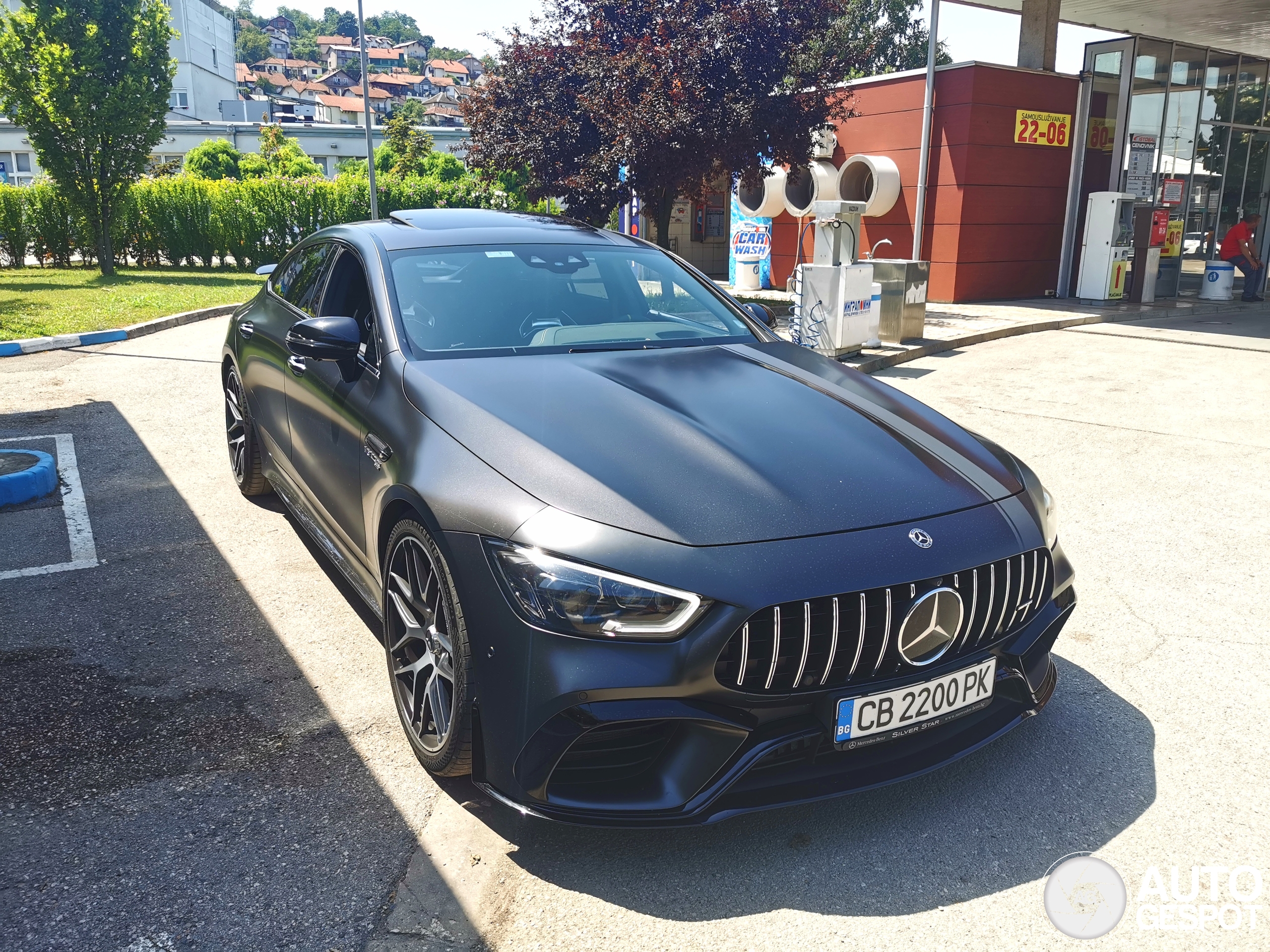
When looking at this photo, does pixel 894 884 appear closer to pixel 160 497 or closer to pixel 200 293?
pixel 160 497

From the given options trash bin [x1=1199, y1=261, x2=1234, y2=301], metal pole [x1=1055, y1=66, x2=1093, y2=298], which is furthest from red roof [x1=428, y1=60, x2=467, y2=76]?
trash bin [x1=1199, y1=261, x2=1234, y2=301]

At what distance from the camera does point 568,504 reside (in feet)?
8.26

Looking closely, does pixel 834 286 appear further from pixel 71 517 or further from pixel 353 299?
pixel 71 517

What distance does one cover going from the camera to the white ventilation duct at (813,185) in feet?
57.8

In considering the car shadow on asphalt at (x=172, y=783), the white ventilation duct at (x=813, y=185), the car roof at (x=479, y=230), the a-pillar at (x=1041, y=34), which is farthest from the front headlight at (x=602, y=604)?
the a-pillar at (x=1041, y=34)

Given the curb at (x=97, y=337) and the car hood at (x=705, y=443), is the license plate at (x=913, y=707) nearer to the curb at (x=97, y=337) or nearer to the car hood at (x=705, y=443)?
the car hood at (x=705, y=443)

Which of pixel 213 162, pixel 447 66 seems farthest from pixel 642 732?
pixel 447 66

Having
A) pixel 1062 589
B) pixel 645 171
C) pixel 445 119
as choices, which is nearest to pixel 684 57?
pixel 645 171

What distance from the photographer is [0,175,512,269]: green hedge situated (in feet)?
70.9

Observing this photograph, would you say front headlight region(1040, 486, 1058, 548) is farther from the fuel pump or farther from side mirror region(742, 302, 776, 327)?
the fuel pump

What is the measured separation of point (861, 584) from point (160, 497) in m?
4.66

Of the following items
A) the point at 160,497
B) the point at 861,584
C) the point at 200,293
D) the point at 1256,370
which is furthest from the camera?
the point at 200,293

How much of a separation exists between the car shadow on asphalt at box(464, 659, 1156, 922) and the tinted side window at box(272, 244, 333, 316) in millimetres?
2533

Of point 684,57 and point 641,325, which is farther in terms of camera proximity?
point 684,57
